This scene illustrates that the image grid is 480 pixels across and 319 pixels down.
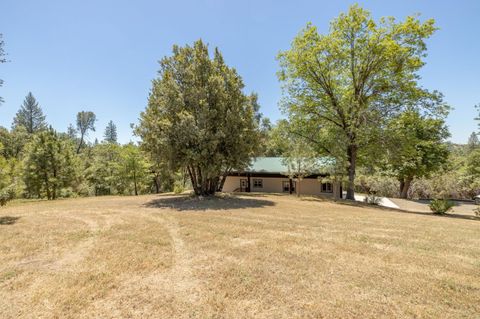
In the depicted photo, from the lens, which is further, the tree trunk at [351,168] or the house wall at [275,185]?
the house wall at [275,185]

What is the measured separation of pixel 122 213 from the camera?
11.7 meters

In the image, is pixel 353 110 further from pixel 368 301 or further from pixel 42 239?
pixel 42 239

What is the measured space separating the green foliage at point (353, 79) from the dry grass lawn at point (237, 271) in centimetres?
1139

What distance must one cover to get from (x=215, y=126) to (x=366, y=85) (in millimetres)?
14801

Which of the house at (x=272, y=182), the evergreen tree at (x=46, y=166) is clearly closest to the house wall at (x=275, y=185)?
the house at (x=272, y=182)

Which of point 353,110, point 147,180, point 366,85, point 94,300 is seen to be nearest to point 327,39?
point 366,85

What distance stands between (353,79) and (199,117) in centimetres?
1486

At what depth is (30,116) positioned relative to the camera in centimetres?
5053

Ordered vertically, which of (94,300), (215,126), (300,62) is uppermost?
(300,62)

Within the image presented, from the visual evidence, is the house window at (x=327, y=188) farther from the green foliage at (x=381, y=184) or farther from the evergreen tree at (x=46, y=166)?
the evergreen tree at (x=46, y=166)

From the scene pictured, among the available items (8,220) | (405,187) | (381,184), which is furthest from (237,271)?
(381,184)

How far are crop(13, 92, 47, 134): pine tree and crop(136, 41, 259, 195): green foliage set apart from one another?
52.6 m

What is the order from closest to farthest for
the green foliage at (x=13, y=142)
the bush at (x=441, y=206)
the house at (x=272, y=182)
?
the bush at (x=441, y=206), the house at (x=272, y=182), the green foliage at (x=13, y=142)

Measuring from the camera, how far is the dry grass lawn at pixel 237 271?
385 centimetres
